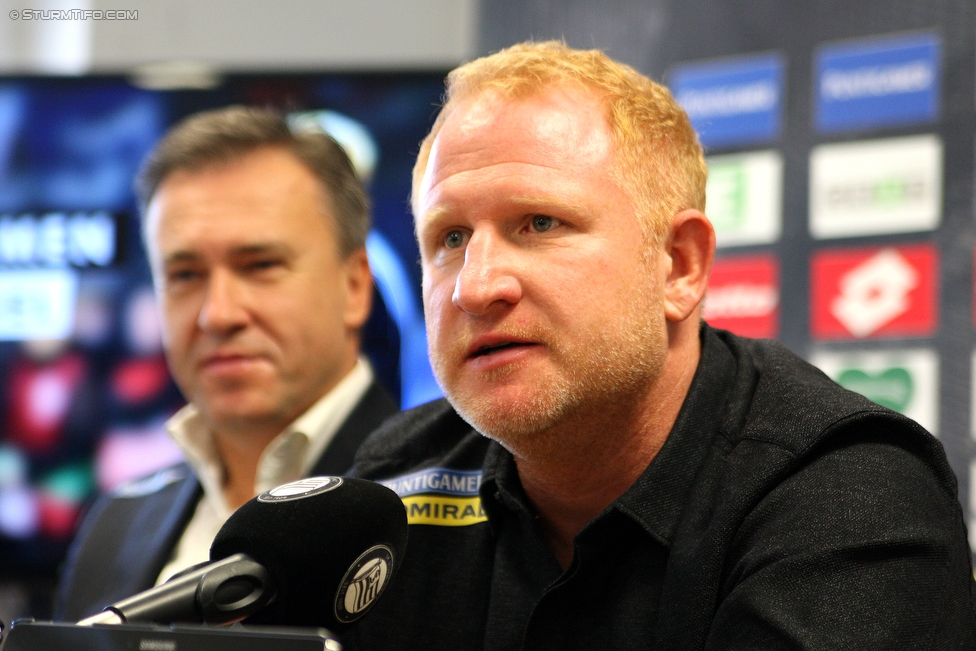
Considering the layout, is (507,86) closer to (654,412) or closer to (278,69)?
(654,412)

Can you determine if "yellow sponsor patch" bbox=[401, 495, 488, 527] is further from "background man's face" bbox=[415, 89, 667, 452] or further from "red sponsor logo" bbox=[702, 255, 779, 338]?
"red sponsor logo" bbox=[702, 255, 779, 338]

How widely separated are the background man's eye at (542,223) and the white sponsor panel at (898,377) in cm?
138

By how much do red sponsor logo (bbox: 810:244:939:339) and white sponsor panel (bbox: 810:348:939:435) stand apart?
5cm

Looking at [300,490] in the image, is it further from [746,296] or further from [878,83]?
[878,83]

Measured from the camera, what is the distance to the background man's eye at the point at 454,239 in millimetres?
1490

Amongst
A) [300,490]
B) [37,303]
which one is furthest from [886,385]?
[37,303]

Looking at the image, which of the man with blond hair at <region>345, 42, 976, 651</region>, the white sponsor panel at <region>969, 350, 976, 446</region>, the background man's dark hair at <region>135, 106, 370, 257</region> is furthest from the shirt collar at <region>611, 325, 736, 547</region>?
the white sponsor panel at <region>969, 350, 976, 446</region>

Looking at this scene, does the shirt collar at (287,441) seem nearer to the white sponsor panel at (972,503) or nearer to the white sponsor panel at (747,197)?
the white sponsor panel at (747,197)

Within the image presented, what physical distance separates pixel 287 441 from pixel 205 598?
1252 mm

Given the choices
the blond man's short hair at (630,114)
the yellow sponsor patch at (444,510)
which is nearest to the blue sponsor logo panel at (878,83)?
the blond man's short hair at (630,114)

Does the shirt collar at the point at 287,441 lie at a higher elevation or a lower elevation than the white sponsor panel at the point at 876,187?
lower

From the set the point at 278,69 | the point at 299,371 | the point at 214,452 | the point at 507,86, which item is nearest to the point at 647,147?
the point at 507,86

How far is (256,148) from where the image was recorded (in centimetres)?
234

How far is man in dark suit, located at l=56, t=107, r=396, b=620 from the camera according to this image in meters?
2.16
